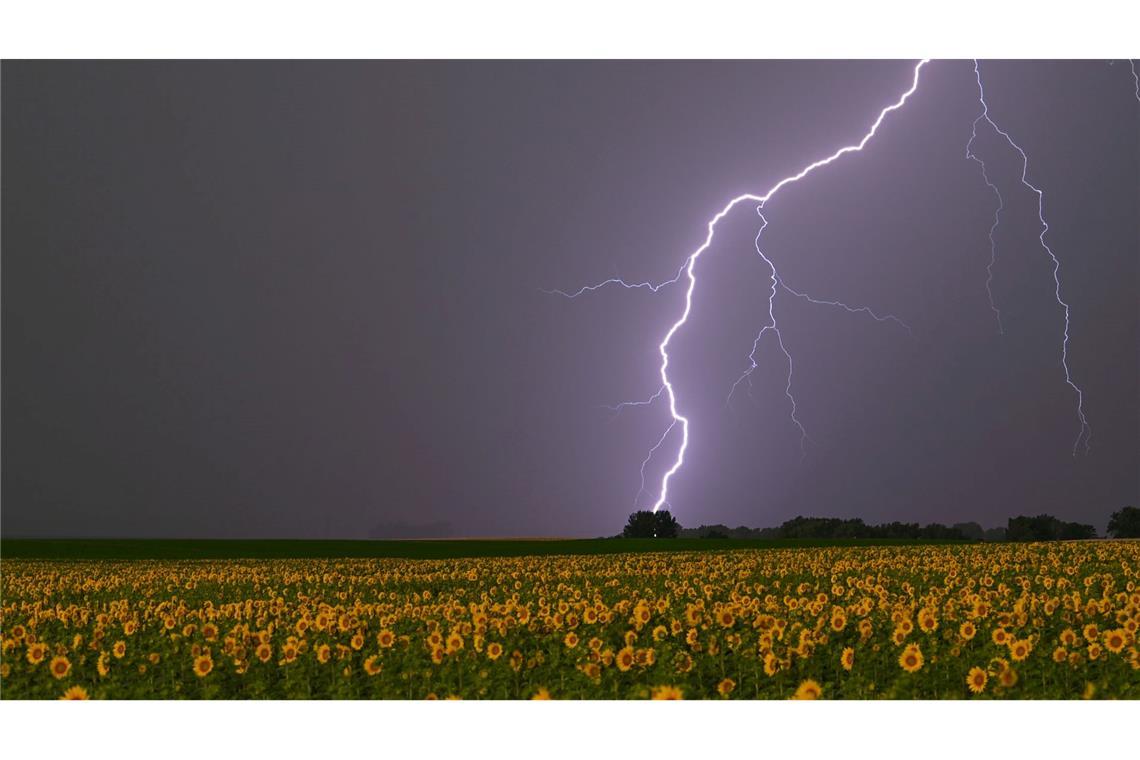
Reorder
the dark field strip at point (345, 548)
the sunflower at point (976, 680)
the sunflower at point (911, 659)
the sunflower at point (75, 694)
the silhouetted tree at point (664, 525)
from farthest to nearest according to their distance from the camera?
the silhouetted tree at point (664, 525)
the dark field strip at point (345, 548)
the sunflower at point (911, 659)
the sunflower at point (75, 694)
the sunflower at point (976, 680)

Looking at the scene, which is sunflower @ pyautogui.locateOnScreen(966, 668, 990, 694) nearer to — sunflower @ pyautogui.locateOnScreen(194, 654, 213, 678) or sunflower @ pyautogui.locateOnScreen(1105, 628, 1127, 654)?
sunflower @ pyautogui.locateOnScreen(1105, 628, 1127, 654)

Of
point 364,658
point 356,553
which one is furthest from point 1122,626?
point 356,553

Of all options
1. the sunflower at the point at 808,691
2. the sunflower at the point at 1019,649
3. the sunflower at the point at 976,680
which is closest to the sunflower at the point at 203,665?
the sunflower at the point at 808,691

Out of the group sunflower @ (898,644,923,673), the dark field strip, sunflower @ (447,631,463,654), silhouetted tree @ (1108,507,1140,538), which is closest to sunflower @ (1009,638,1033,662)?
sunflower @ (898,644,923,673)

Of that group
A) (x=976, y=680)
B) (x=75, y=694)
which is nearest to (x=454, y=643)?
(x=75, y=694)

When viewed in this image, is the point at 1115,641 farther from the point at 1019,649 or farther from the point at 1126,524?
the point at 1126,524

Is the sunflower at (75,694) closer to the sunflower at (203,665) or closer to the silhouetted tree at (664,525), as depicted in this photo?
the sunflower at (203,665)

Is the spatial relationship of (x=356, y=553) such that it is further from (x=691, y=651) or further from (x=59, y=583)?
(x=691, y=651)
